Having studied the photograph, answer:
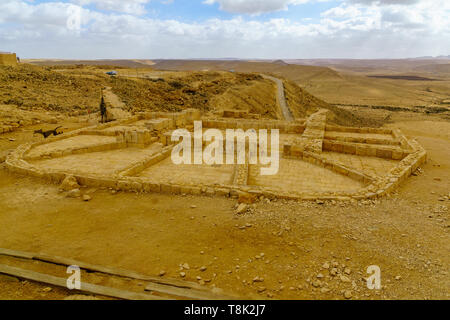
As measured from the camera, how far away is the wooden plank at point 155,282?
3.33 meters

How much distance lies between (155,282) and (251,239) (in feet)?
5.58

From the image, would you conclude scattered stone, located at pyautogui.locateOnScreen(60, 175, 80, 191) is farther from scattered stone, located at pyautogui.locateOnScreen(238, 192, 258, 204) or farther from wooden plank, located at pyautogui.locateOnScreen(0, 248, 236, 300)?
scattered stone, located at pyautogui.locateOnScreen(238, 192, 258, 204)

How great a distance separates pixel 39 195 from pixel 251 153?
588cm

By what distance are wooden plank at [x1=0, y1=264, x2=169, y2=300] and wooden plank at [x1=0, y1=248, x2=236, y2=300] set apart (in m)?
0.19

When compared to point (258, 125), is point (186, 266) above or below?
below

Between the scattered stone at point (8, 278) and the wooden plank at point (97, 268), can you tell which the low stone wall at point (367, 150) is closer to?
the wooden plank at point (97, 268)

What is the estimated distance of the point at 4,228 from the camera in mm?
5086

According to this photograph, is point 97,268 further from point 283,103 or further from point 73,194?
point 283,103

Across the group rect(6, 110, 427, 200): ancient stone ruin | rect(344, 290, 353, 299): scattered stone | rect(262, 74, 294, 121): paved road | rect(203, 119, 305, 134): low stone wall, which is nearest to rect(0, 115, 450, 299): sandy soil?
rect(344, 290, 353, 299): scattered stone

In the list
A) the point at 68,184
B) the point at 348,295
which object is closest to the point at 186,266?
the point at 348,295

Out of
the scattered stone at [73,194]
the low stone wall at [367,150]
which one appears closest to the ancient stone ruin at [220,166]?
the low stone wall at [367,150]

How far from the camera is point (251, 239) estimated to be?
4656mm
